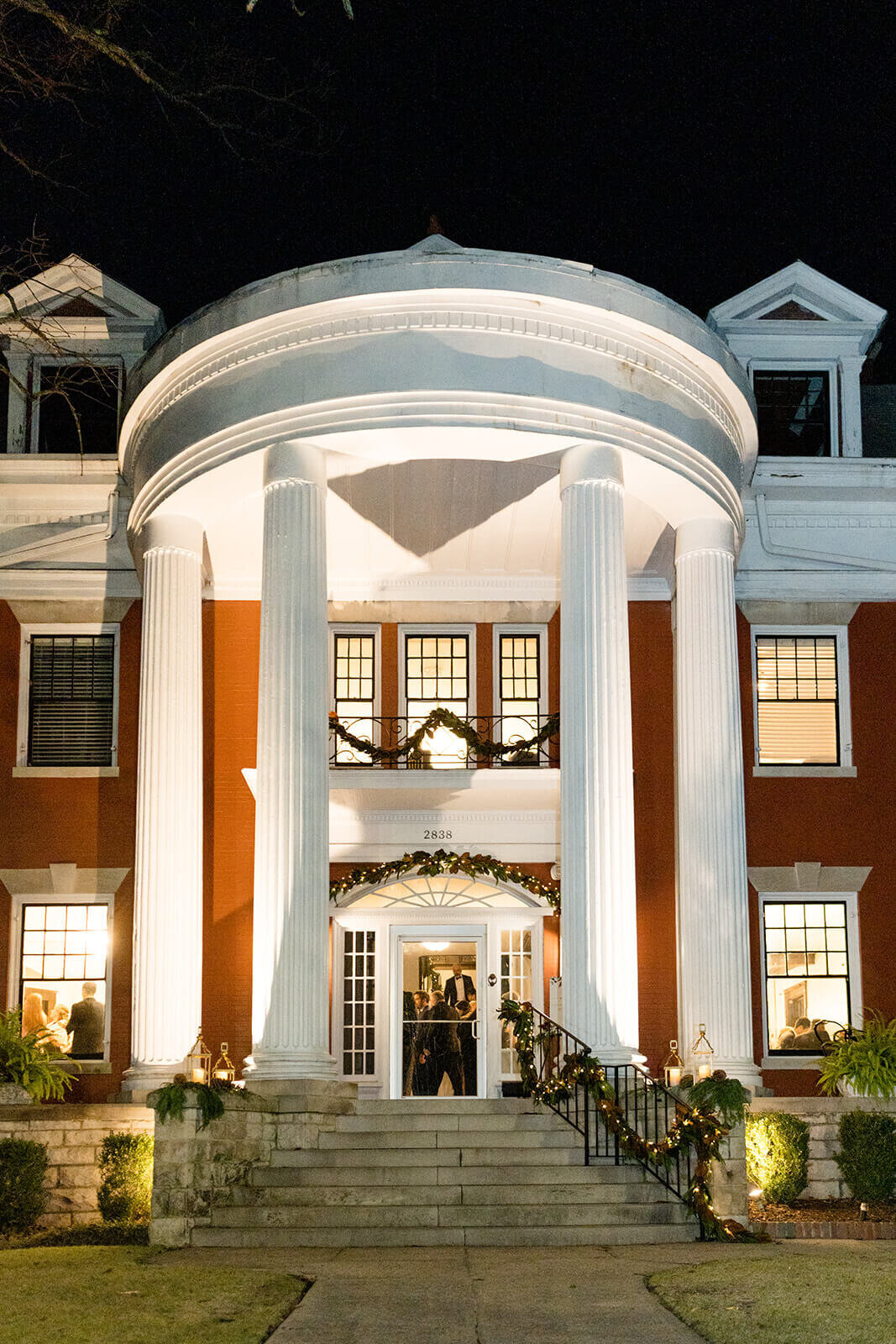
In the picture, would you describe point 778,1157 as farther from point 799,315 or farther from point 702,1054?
point 799,315

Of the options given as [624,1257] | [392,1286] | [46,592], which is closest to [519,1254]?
[624,1257]

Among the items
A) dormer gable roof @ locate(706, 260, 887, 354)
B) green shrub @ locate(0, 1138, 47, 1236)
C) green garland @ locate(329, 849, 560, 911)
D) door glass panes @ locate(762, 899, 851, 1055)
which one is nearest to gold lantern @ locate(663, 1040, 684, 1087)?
door glass panes @ locate(762, 899, 851, 1055)

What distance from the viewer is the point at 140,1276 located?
13031 mm

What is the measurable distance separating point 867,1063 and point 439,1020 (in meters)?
6.29

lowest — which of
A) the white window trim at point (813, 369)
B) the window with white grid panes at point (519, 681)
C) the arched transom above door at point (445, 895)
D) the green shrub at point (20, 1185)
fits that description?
the green shrub at point (20, 1185)

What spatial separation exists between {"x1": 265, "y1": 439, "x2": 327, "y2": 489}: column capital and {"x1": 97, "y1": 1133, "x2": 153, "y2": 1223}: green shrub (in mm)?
7748

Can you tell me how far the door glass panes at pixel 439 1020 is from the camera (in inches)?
939

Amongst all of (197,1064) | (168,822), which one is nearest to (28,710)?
(168,822)

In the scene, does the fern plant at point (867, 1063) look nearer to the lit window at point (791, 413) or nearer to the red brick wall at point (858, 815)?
the red brick wall at point (858, 815)

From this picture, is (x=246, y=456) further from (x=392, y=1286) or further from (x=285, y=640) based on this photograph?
(x=392, y=1286)

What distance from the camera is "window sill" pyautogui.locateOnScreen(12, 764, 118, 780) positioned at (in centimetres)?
2469

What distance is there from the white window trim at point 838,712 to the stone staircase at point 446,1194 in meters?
8.75

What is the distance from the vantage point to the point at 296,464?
64.1 feet

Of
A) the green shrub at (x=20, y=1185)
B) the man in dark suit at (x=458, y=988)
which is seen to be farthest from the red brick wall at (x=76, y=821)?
the green shrub at (x=20, y=1185)
